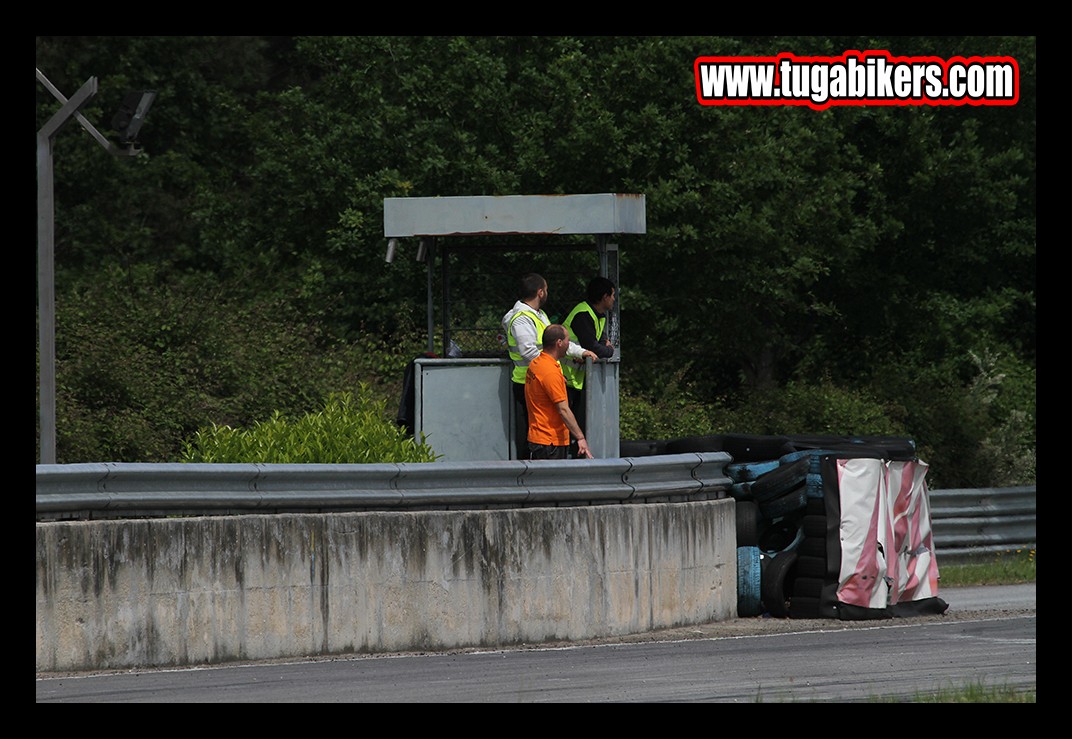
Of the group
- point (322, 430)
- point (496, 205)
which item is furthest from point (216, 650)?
point (496, 205)

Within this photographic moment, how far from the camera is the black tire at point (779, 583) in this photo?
1359cm

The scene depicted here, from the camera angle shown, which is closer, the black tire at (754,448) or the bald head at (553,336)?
the bald head at (553,336)

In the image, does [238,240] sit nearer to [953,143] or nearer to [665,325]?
[665,325]

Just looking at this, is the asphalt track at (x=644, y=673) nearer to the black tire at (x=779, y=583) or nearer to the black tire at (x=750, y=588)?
the black tire at (x=779, y=583)

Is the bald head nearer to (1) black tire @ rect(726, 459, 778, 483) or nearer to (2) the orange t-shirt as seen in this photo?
(2) the orange t-shirt

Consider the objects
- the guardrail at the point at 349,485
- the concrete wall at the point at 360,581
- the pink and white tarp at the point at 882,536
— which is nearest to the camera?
the concrete wall at the point at 360,581

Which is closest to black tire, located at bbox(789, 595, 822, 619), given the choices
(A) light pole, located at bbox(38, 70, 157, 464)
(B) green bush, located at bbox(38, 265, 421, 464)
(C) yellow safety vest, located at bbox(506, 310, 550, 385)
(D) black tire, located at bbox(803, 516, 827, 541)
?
(D) black tire, located at bbox(803, 516, 827, 541)

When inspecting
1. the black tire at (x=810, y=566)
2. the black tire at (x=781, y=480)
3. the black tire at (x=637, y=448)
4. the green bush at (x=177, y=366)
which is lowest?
the black tire at (x=810, y=566)

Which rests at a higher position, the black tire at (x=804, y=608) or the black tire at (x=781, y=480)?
the black tire at (x=781, y=480)

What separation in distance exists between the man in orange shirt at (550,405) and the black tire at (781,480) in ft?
4.40

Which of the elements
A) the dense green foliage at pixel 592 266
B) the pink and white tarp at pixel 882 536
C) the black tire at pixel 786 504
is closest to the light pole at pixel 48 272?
the dense green foliage at pixel 592 266

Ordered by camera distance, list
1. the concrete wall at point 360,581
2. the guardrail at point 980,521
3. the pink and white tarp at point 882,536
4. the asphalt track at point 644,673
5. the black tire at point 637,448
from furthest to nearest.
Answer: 1. the guardrail at point 980,521
2. the black tire at point 637,448
3. the pink and white tarp at point 882,536
4. the concrete wall at point 360,581
5. the asphalt track at point 644,673

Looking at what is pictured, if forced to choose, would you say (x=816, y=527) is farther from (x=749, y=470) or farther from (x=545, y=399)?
(x=545, y=399)

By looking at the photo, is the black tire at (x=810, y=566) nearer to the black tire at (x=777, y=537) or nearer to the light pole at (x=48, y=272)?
the black tire at (x=777, y=537)
